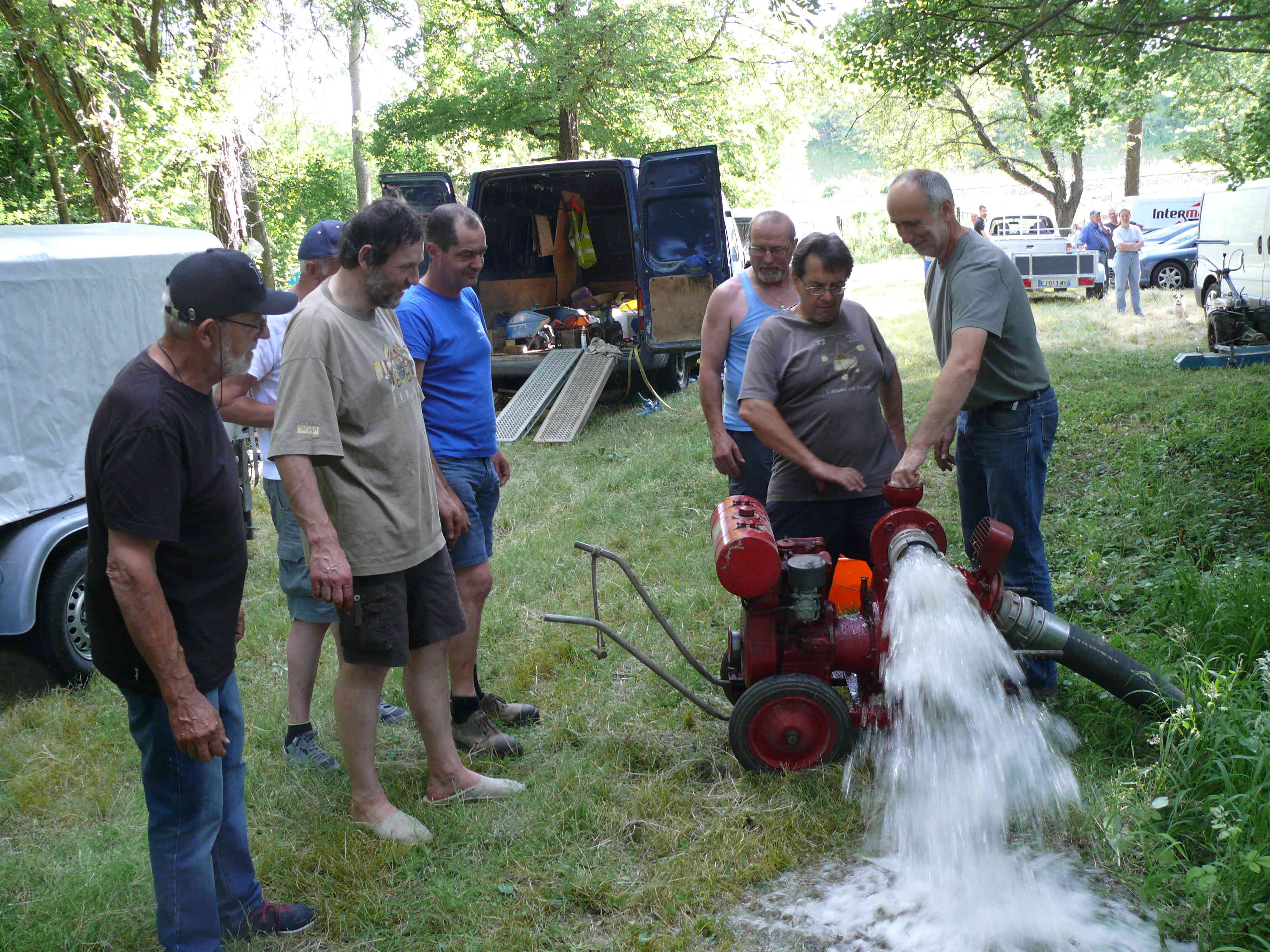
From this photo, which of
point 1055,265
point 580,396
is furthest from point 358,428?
point 1055,265

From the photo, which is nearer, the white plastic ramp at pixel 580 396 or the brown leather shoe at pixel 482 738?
the brown leather shoe at pixel 482 738

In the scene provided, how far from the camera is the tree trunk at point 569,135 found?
53.6ft

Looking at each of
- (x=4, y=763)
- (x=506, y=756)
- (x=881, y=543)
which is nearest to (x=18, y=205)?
(x=4, y=763)

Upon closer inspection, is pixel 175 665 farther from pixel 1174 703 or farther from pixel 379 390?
pixel 1174 703

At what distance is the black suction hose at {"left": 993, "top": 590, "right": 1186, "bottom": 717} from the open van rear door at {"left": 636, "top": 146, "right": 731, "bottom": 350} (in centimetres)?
708

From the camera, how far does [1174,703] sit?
10.5 ft

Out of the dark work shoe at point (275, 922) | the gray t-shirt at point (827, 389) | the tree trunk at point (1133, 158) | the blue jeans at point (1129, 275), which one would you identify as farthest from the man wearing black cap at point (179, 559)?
the tree trunk at point (1133, 158)

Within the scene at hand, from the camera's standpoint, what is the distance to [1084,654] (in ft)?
10.5

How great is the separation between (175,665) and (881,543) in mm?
2112

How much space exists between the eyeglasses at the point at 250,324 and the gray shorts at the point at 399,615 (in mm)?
856

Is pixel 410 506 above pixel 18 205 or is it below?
below

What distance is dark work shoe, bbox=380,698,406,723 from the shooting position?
164 inches

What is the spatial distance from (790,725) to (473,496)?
4.70ft

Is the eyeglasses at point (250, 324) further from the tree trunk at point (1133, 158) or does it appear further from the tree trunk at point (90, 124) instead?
the tree trunk at point (1133, 158)
